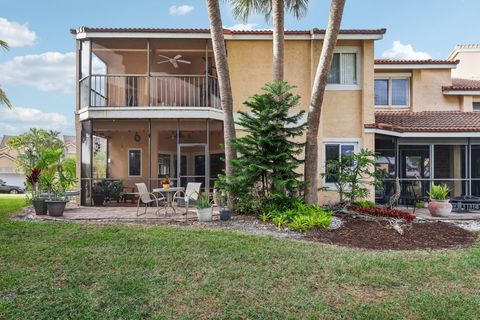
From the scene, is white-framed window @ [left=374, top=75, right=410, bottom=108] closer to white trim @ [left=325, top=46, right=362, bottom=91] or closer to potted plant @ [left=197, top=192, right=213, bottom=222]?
white trim @ [left=325, top=46, right=362, bottom=91]

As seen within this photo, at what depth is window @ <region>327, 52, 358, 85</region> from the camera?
14.8m

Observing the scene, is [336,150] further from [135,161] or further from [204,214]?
[135,161]

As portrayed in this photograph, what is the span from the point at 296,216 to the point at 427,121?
909 cm

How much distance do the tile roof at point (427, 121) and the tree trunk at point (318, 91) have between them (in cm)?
385


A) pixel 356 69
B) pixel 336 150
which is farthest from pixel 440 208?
pixel 356 69

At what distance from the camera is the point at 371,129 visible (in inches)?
555

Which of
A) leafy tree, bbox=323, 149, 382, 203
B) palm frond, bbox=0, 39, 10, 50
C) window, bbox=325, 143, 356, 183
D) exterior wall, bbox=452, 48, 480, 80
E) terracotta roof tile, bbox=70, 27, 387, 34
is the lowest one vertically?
leafy tree, bbox=323, 149, 382, 203

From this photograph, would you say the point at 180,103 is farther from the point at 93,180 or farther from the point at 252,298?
the point at 252,298

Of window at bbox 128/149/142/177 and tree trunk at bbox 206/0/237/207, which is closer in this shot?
tree trunk at bbox 206/0/237/207

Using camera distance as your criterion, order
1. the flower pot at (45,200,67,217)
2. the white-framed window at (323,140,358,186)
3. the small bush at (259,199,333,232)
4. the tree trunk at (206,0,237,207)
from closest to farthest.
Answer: the small bush at (259,199,333,232), the flower pot at (45,200,67,217), the tree trunk at (206,0,237,207), the white-framed window at (323,140,358,186)

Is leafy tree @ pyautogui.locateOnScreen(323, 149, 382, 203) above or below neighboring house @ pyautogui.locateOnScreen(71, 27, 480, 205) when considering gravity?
below

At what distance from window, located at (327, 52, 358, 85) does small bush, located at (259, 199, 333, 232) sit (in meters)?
6.52

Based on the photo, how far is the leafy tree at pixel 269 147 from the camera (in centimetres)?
1036

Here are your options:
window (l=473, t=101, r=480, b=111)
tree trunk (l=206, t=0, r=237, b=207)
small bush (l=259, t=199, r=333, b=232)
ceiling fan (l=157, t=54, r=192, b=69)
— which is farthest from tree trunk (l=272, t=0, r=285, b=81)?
window (l=473, t=101, r=480, b=111)
